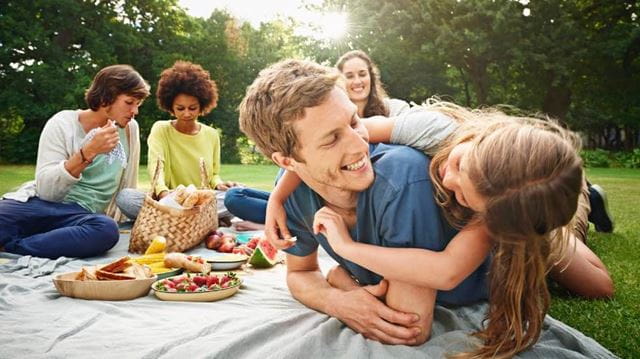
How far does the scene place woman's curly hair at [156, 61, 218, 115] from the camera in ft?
20.1

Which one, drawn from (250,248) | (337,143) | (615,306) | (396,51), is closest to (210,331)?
(337,143)

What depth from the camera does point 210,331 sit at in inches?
101

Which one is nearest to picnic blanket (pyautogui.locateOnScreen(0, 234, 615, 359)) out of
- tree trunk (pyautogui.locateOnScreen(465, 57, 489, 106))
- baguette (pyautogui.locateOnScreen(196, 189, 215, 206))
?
baguette (pyautogui.locateOnScreen(196, 189, 215, 206))

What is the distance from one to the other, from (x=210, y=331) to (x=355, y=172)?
1020 millimetres

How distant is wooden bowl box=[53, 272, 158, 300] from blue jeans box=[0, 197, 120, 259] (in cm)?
116

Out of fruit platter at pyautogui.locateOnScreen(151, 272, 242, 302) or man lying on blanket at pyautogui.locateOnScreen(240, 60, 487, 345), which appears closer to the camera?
man lying on blanket at pyautogui.locateOnScreen(240, 60, 487, 345)

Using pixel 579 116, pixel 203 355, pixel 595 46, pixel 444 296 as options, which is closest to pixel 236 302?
pixel 203 355

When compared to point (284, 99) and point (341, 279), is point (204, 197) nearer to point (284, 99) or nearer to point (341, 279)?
point (341, 279)

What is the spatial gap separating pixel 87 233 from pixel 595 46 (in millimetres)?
21629

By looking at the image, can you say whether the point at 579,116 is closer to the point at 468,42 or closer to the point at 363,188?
the point at 468,42

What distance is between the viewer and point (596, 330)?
9.25 feet

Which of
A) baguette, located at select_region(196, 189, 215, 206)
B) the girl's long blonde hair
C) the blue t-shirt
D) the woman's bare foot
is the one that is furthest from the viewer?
baguette, located at select_region(196, 189, 215, 206)

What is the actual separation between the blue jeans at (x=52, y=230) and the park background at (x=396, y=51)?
13547mm

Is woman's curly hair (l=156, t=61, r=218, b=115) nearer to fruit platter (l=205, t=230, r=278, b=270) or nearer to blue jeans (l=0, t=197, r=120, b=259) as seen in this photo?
fruit platter (l=205, t=230, r=278, b=270)
